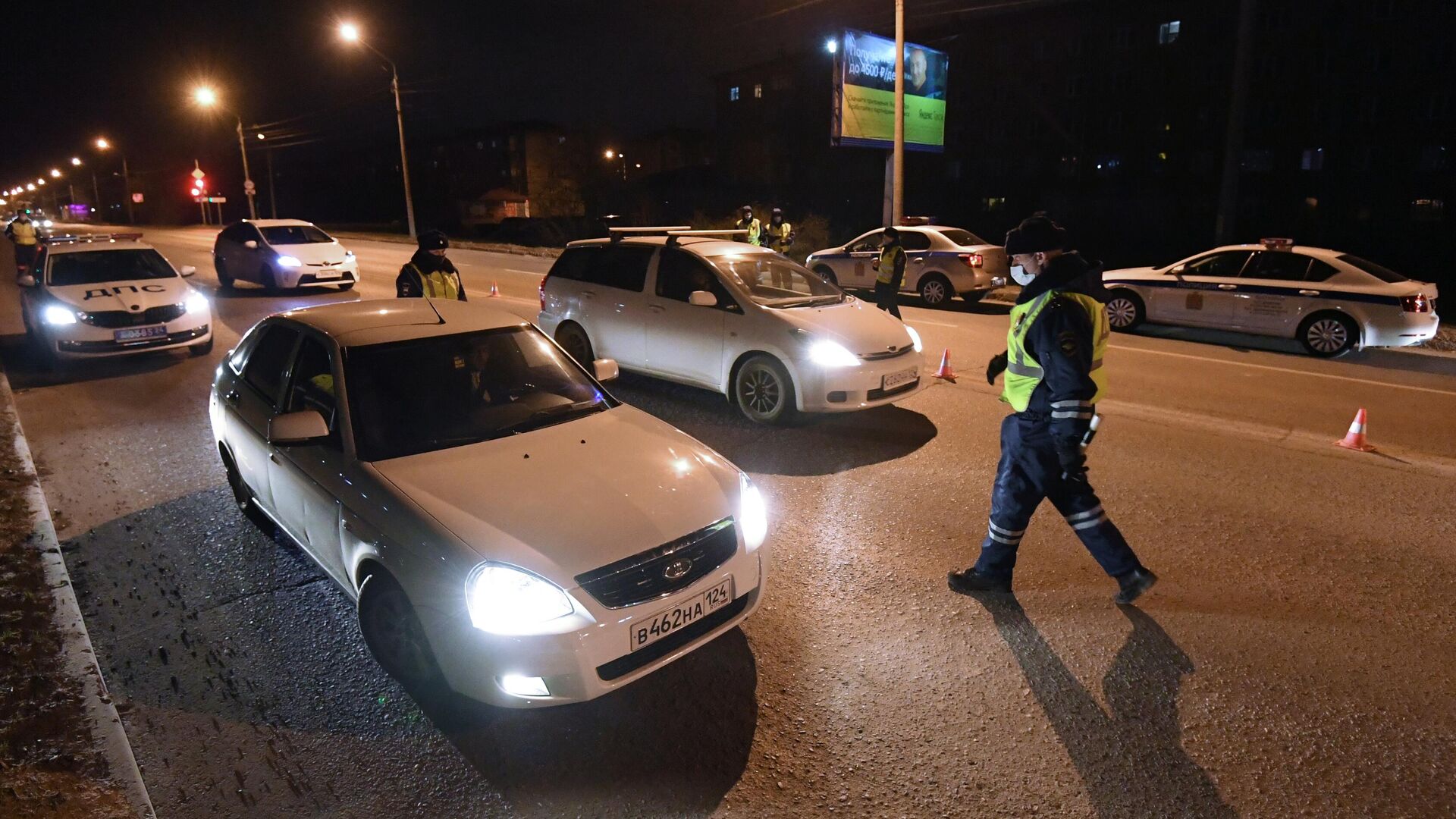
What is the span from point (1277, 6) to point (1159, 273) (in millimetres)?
35810

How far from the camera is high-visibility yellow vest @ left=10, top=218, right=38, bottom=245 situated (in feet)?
57.8

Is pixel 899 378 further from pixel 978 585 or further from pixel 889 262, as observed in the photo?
pixel 889 262

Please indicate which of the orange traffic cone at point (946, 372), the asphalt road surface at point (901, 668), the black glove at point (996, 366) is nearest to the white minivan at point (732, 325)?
the asphalt road surface at point (901, 668)

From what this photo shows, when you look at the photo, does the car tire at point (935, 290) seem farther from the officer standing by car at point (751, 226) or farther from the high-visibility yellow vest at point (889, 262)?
the high-visibility yellow vest at point (889, 262)

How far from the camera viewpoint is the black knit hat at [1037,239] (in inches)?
157

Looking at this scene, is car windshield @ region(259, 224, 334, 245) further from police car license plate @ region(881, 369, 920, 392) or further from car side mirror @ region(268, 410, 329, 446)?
car side mirror @ region(268, 410, 329, 446)

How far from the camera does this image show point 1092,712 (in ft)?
11.3

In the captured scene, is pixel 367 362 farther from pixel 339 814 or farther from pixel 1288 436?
pixel 1288 436

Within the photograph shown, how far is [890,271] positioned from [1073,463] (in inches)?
295

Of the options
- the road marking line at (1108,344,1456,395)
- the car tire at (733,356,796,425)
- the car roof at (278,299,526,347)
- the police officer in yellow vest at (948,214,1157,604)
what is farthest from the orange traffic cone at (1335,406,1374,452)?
the car roof at (278,299,526,347)

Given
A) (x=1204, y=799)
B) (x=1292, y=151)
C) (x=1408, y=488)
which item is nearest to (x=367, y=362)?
(x=1204, y=799)

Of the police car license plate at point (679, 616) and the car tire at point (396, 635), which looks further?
the car tire at point (396, 635)

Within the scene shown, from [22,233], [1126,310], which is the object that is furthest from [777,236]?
[22,233]

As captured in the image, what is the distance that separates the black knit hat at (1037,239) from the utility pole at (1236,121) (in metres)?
14.8
